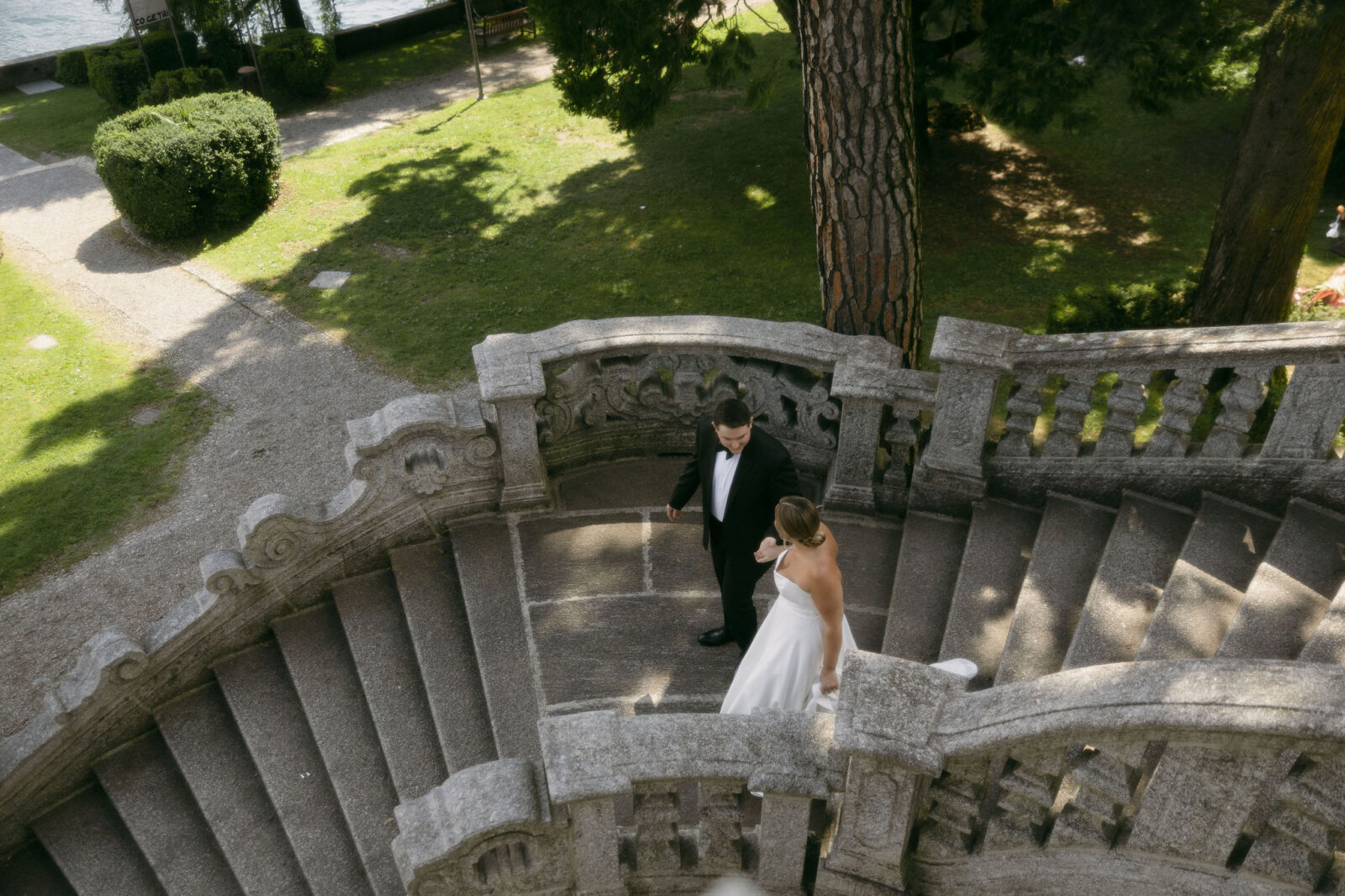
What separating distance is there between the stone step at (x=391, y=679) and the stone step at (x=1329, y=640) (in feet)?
14.6

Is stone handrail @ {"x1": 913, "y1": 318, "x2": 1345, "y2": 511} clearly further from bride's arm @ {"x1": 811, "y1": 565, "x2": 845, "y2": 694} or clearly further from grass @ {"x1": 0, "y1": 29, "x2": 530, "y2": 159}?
grass @ {"x1": 0, "y1": 29, "x2": 530, "y2": 159}

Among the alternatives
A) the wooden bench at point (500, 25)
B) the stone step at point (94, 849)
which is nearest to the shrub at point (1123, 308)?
the stone step at point (94, 849)

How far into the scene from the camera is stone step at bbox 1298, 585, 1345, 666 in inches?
173

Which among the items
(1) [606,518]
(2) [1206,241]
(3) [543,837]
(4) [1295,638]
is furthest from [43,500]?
(2) [1206,241]

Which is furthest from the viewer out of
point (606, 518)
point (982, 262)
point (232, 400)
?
point (982, 262)

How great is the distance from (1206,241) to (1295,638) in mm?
9726

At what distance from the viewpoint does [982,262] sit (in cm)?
1277

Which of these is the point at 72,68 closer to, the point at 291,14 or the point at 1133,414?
the point at 291,14

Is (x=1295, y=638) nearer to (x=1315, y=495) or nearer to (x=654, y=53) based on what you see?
(x=1315, y=495)

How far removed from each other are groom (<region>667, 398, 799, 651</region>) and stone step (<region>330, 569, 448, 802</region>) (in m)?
1.76

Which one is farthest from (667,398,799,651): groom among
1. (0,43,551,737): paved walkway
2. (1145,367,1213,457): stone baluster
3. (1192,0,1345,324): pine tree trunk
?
(1192,0,1345,324): pine tree trunk

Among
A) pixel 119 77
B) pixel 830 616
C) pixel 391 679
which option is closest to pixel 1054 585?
pixel 830 616

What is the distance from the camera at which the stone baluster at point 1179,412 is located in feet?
→ 18.4

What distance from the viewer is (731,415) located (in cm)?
516
